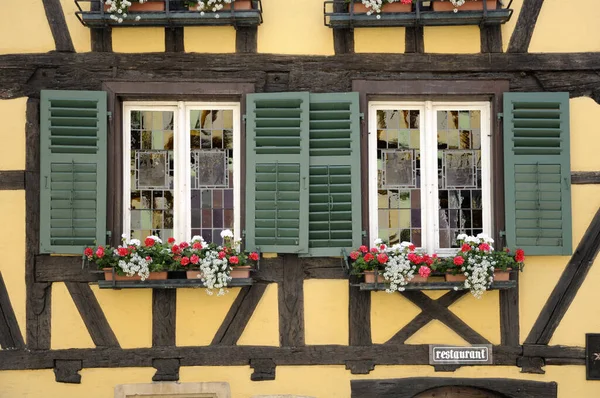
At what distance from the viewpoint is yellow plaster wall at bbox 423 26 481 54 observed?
6.66 metres

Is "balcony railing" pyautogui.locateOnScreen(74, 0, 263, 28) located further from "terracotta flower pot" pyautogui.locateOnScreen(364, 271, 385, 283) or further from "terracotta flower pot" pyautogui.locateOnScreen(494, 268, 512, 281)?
"terracotta flower pot" pyautogui.locateOnScreen(494, 268, 512, 281)

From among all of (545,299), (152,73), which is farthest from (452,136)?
(152,73)

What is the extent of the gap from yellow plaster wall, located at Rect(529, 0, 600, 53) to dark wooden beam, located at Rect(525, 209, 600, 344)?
1612 millimetres

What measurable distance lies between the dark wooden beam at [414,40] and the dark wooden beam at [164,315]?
2.73m

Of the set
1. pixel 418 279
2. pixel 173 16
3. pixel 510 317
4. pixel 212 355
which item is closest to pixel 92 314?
pixel 212 355

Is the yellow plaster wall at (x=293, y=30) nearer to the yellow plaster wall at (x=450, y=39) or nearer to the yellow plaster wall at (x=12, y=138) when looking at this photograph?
the yellow plaster wall at (x=450, y=39)

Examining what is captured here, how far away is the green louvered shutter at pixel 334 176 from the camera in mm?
6488

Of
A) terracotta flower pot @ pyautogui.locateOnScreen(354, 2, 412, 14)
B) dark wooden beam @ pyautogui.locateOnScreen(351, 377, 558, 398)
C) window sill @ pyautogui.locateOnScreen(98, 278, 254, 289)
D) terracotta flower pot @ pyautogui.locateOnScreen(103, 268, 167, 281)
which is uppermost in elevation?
terracotta flower pot @ pyautogui.locateOnScreen(354, 2, 412, 14)

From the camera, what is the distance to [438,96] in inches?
263

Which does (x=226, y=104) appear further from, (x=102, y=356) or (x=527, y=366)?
(x=527, y=366)

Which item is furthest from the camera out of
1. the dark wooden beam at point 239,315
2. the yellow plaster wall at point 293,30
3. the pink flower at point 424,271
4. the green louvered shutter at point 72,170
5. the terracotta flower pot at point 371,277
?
the yellow plaster wall at point 293,30

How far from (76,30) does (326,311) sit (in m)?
3.06

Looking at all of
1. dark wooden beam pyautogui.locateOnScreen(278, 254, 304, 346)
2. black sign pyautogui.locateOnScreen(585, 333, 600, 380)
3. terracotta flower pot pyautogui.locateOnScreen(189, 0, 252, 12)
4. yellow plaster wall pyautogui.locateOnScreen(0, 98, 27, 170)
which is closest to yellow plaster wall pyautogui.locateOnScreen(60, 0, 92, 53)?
yellow plaster wall pyautogui.locateOnScreen(0, 98, 27, 170)

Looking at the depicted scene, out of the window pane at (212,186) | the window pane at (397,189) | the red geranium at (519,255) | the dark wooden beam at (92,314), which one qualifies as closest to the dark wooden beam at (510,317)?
the red geranium at (519,255)
